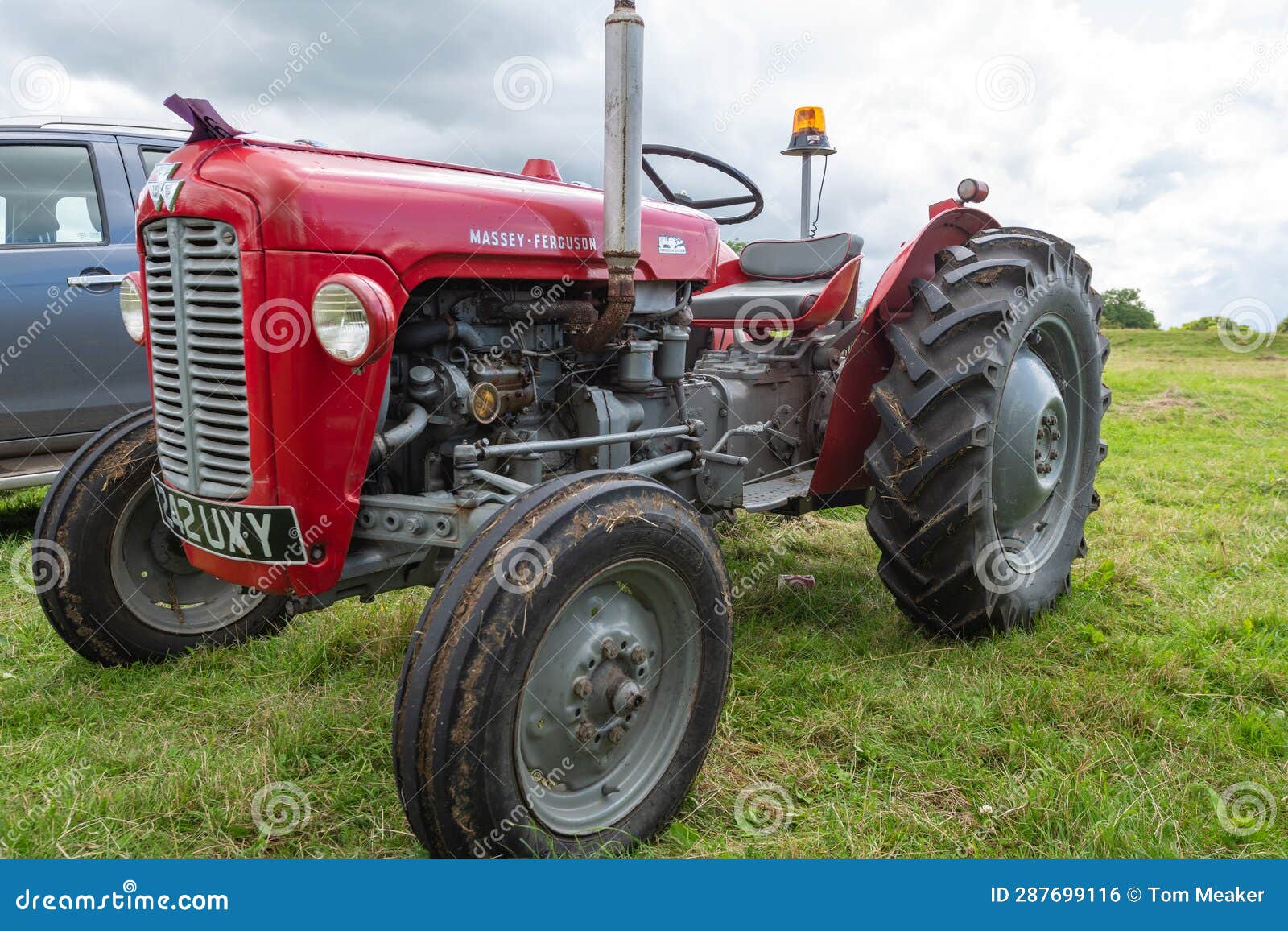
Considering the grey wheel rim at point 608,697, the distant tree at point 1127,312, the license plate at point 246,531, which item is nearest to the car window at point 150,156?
the license plate at point 246,531

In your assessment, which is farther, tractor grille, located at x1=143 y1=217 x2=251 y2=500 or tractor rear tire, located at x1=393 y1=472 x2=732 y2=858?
tractor grille, located at x1=143 y1=217 x2=251 y2=500

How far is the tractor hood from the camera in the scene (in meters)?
2.07

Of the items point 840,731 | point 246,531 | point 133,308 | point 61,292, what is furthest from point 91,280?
point 840,731

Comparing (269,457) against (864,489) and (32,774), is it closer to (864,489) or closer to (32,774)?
(32,774)

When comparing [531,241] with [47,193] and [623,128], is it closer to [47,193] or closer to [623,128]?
[623,128]

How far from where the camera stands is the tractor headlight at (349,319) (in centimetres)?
205

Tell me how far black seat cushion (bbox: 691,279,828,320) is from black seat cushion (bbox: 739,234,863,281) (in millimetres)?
53

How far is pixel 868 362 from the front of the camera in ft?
10.8

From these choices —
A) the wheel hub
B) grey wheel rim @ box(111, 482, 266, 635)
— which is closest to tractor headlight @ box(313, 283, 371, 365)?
grey wheel rim @ box(111, 482, 266, 635)

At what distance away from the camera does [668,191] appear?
387 cm

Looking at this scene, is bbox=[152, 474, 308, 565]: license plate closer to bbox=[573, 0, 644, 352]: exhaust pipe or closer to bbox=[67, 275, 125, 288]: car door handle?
bbox=[573, 0, 644, 352]: exhaust pipe

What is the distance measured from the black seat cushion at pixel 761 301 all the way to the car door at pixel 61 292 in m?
2.87

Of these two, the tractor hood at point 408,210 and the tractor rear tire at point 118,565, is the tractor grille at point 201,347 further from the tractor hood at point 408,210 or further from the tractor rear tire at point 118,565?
the tractor rear tire at point 118,565

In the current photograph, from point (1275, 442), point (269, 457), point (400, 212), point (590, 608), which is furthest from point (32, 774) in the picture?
point (1275, 442)
